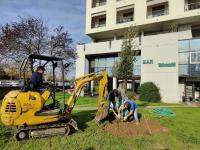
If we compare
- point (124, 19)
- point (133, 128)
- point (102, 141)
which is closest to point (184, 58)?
point (124, 19)

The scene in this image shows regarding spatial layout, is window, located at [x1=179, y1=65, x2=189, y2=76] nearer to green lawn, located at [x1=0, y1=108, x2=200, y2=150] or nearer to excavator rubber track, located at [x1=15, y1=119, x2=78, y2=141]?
green lawn, located at [x1=0, y1=108, x2=200, y2=150]

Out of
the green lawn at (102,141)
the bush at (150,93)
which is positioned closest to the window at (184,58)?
the bush at (150,93)

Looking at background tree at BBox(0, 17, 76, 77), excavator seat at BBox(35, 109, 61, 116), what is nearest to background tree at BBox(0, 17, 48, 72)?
background tree at BBox(0, 17, 76, 77)

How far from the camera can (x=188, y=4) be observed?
2598cm

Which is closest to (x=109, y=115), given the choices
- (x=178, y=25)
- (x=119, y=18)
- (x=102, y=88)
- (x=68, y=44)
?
(x=102, y=88)

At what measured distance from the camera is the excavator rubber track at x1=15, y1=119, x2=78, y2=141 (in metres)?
7.52

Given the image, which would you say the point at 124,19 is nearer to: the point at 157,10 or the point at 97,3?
the point at 157,10

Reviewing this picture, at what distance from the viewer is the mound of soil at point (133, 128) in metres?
8.98

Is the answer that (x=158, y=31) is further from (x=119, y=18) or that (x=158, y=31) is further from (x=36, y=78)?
(x=36, y=78)

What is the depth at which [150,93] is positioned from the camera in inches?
954

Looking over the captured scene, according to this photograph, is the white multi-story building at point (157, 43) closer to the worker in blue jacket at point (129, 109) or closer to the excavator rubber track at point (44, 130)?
the worker in blue jacket at point (129, 109)

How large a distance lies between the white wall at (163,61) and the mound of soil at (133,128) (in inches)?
571

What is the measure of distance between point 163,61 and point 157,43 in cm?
249

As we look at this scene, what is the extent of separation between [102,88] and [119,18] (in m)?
24.7
